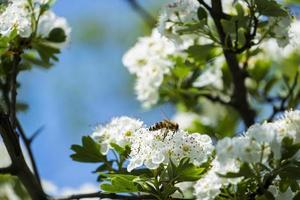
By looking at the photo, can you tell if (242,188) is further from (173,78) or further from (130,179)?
(173,78)

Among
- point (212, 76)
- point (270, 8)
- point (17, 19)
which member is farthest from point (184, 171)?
point (212, 76)

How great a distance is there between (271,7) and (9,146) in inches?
31.5

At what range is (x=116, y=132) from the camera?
212cm

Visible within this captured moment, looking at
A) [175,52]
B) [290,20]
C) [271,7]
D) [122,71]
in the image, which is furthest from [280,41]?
[122,71]

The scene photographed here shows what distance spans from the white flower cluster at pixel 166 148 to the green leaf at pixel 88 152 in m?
0.25

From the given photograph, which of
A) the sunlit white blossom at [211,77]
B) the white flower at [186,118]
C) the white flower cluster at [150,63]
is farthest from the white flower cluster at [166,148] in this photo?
the white flower at [186,118]

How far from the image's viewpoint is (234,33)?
220cm

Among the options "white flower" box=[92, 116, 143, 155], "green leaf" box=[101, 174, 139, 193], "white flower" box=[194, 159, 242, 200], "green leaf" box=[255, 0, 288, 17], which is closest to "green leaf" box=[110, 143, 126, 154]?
"white flower" box=[92, 116, 143, 155]

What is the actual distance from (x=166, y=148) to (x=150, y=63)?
1.03m

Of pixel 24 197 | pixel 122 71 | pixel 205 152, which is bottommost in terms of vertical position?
pixel 205 152

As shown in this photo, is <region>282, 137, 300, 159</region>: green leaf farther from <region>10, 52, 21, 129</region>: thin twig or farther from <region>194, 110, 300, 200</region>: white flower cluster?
<region>10, 52, 21, 129</region>: thin twig

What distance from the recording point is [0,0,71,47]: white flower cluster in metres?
2.12

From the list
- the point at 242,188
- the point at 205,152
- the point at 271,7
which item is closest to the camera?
the point at 242,188

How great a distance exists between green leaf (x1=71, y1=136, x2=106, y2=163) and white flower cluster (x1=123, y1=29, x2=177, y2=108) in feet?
2.07
